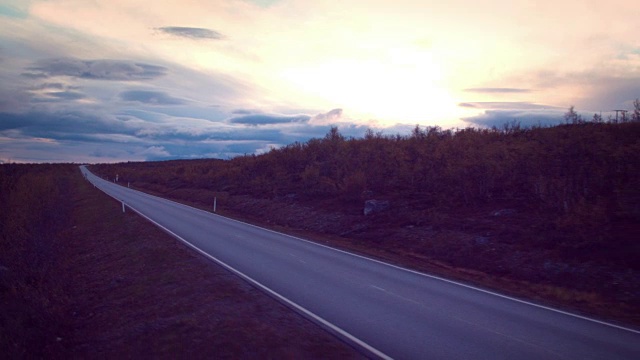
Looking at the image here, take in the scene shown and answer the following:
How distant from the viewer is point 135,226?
22.5 m

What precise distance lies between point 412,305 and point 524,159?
47.3ft

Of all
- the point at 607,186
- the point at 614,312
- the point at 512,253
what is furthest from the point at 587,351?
the point at 607,186

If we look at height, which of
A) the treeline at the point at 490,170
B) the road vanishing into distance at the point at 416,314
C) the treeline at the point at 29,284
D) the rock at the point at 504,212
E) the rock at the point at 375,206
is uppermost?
the treeline at the point at 490,170

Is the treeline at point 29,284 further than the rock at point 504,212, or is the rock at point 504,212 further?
the rock at point 504,212

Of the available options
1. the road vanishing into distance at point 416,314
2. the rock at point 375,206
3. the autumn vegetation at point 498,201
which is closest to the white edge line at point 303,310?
the road vanishing into distance at point 416,314

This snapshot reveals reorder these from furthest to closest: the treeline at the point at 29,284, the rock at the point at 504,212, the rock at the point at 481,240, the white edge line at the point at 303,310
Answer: the rock at the point at 504,212, the rock at the point at 481,240, the treeline at the point at 29,284, the white edge line at the point at 303,310

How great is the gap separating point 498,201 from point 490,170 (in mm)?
1915

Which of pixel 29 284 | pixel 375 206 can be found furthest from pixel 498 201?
pixel 29 284

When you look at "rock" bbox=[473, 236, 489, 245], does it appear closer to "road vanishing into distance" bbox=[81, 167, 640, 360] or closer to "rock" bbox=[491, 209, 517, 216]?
"rock" bbox=[491, 209, 517, 216]

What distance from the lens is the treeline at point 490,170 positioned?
1789 centimetres

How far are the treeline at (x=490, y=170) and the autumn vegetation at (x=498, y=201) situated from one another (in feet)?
0.20

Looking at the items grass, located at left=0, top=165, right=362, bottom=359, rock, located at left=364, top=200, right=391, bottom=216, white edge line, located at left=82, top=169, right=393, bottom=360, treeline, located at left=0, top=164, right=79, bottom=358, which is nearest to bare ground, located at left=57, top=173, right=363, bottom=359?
grass, located at left=0, top=165, right=362, bottom=359

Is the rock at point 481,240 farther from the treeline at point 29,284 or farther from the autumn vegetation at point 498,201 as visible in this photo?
the treeline at point 29,284

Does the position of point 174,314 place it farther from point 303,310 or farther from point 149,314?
point 303,310
